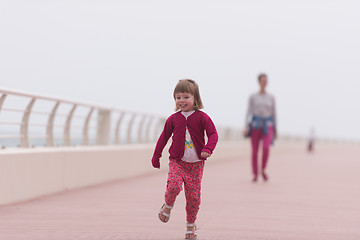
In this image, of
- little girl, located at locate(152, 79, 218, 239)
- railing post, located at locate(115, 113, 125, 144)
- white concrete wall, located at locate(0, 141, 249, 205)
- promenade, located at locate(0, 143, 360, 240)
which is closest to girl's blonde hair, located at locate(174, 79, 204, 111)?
little girl, located at locate(152, 79, 218, 239)

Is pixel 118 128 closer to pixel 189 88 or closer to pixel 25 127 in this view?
pixel 25 127

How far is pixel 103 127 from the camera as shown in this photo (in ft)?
46.0

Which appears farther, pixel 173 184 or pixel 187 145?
pixel 187 145

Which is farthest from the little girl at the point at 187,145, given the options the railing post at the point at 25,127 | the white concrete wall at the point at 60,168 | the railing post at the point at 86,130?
the railing post at the point at 86,130

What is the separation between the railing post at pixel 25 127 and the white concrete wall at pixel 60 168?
0.20 meters

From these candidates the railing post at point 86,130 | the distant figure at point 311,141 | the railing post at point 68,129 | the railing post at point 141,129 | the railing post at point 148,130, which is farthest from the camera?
the distant figure at point 311,141

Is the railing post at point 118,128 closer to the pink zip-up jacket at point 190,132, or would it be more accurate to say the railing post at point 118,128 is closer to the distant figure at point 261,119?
the distant figure at point 261,119

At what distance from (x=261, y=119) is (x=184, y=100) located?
7.28 meters

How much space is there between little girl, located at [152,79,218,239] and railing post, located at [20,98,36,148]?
3.89 meters

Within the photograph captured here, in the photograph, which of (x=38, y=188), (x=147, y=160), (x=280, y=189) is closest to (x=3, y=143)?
(x=38, y=188)

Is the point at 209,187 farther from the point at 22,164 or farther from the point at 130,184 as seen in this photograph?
the point at 22,164

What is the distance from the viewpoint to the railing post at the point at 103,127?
45.5 ft

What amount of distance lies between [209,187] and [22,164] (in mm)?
4070

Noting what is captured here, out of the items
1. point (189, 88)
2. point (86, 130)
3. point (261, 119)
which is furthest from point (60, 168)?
point (189, 88)
